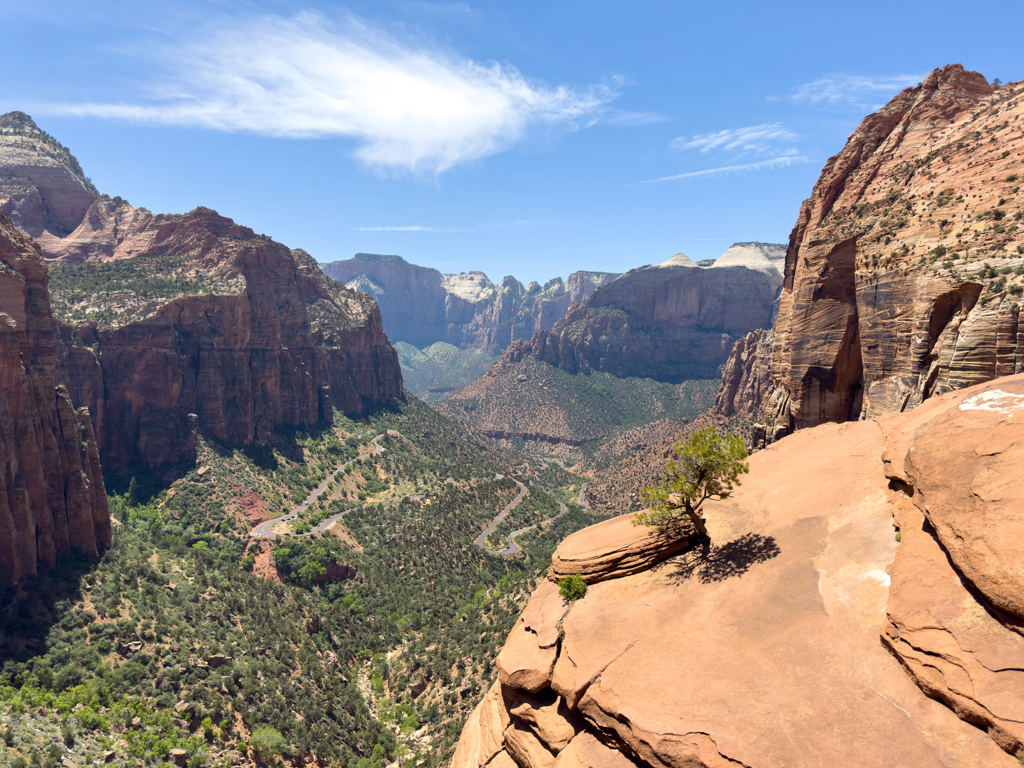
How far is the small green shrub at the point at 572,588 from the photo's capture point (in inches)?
1122

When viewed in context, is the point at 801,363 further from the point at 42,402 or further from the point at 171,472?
the point at 171,472

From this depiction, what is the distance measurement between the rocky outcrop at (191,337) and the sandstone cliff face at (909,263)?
10442 centimetres

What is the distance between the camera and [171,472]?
308ft

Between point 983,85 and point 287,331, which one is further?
point 287,331

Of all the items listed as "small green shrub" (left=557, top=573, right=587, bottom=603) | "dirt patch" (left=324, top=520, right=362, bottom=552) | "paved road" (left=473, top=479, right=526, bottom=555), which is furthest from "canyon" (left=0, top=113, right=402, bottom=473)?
"small green shrub" (left=557, top=573, right=587, bottom=603)

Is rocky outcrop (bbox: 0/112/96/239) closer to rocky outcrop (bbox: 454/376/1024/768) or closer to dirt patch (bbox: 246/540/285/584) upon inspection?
dirt patch (bbox: 246/540/285/584)

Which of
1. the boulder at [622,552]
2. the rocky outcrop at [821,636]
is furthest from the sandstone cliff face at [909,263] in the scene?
the boulder at [622,552]

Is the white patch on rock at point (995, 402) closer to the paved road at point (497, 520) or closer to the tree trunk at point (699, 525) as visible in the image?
the tree trunk at point (699, 525)

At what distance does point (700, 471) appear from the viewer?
2792 cm

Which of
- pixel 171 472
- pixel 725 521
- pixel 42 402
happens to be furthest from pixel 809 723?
pixel 171 472

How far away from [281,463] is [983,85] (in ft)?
422

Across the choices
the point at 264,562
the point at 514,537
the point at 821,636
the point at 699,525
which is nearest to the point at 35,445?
the point at 264,562

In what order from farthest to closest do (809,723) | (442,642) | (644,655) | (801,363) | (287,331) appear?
(287,331), (442,642), (801,363), (644,655), (809,723)

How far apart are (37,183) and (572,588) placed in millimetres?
187967
